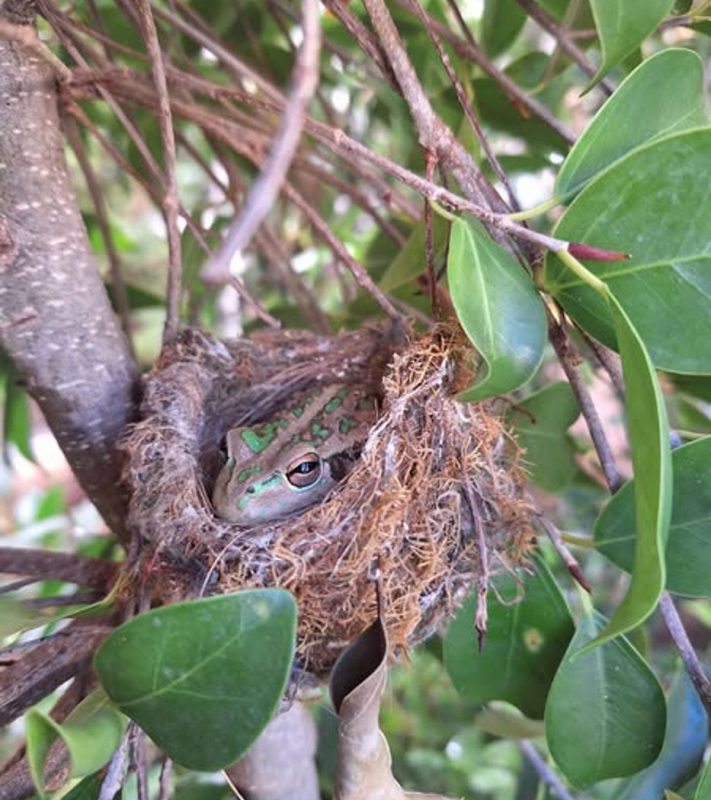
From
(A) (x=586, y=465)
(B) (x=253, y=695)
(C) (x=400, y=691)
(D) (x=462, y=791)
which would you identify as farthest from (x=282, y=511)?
(C) (x=400, y=691)

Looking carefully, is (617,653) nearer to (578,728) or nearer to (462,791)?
(578,728)

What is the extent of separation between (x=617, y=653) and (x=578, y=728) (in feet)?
0.28

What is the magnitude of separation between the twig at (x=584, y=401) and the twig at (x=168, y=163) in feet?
1.35

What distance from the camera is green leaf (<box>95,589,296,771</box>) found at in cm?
65

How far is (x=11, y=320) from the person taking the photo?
897 millimetres

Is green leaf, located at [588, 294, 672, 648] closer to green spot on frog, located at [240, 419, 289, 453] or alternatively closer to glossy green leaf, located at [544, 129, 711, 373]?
glossy green leaf, located at [544, 129, 711, 373]

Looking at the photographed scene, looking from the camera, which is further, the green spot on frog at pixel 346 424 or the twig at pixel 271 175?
the green spot on frog at pixel 346 424

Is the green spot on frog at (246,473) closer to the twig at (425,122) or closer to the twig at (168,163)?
the twig at (168,163)

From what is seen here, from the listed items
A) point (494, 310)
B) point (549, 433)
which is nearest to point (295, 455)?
point (549, 433)

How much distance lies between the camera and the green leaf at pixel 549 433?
3.93ft

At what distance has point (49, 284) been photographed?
90 cm

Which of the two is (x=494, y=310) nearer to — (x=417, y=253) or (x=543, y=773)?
(x=417, y=253)

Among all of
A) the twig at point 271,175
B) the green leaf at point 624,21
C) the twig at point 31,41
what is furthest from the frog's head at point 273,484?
the twig at point 271,175

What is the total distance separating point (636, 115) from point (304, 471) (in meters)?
0.67
